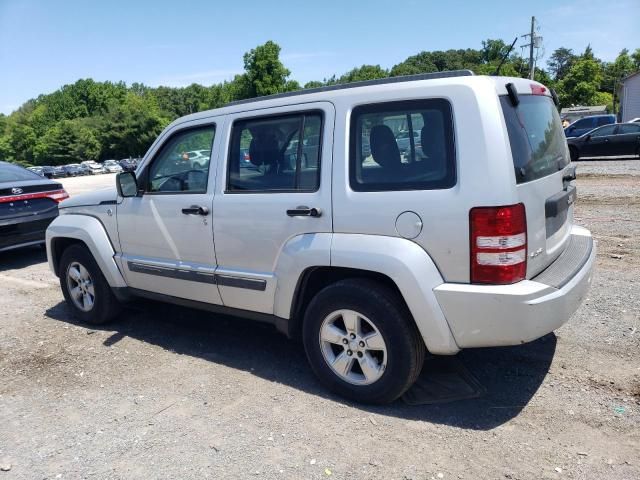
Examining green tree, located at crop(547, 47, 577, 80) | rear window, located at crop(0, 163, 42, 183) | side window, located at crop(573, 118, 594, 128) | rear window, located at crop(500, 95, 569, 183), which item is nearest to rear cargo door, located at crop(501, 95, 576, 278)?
rear window, located at crop(500, 95, 569, 183)

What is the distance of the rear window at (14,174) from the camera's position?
8.11m

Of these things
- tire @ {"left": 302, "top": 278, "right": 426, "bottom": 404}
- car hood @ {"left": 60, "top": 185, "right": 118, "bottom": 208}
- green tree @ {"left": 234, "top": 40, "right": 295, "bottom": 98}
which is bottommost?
tire @ {"left": 302, "top": 278, "right": 426, "bottom": 404}

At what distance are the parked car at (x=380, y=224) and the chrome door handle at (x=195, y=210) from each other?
0.06 ft

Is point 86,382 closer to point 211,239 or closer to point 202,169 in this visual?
point 211,239

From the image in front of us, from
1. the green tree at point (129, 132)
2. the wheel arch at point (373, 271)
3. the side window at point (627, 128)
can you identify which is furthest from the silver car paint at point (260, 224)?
the green tree at point (129, 132)

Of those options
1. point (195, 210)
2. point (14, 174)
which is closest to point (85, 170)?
point (14, 174)

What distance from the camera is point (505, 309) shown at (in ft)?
9.15

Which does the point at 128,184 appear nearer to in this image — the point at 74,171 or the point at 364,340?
the point at 364,340

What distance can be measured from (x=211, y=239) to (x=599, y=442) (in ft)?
9.38

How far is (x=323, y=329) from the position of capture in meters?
3.40

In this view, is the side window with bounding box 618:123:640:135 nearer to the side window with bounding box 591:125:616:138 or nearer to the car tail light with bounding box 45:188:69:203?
the side window with bounding box 591:125:616:138

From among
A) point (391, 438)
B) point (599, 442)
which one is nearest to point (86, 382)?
point (391, 438)

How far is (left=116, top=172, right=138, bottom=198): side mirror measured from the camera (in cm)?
439

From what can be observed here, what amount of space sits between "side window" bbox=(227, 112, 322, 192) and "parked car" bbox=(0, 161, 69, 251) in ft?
17.7
